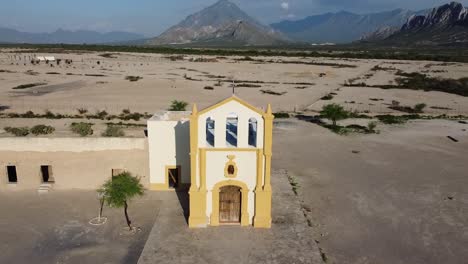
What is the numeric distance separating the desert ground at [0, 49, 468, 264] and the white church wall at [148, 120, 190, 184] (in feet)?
15.2

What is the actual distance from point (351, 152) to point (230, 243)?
1757 cm

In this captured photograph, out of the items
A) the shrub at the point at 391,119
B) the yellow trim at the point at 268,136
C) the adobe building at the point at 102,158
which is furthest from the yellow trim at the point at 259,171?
the shrub at the point at 391,119

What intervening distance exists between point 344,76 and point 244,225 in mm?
73772

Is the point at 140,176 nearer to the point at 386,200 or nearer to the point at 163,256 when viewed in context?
the point at 163,256

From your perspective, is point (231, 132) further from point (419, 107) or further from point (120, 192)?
point (419, 107)

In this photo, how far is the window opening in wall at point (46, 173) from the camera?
79.0 ft

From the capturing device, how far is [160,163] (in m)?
23.5

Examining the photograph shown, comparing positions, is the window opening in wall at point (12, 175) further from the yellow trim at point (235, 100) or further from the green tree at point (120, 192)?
the yellow trim at point (235, 100)

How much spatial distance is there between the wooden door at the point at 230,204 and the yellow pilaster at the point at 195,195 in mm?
857

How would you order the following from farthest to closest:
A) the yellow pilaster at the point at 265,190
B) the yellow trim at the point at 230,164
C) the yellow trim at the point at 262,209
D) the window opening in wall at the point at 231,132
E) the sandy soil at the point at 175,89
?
1. the sandy soil at the point at 175,89
2. the yellow trim at the point at 262,209
3. the window opening in wall at the point at 231,132
4. the yellow trim at the point at 230,164
5. the yellow pilaster at the point at 265,190

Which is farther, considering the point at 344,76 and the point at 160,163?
the point at 344,76

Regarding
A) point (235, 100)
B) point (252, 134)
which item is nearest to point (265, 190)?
point (252, 134)

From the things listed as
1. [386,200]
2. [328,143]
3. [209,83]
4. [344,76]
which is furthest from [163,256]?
[344,76]

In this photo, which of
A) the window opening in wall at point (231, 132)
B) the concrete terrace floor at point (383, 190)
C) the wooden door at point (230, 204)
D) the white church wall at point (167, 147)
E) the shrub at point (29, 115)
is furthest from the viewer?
the shrub at point (29, 115)
